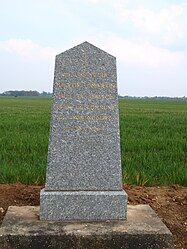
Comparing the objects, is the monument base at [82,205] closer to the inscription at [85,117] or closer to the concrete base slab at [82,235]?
the concrete base slab at [82,235]

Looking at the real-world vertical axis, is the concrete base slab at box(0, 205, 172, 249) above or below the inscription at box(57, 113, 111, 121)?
below

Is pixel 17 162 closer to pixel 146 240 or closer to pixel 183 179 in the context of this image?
Answer: pixel 183 179

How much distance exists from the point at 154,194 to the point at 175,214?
799mm

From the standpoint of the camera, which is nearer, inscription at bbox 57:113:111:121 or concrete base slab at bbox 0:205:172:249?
concrete base slab at bbox 0:205:172:249

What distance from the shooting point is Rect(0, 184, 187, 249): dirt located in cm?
543

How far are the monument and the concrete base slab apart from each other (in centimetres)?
5

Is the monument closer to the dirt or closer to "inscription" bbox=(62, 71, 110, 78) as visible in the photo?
"inscription" bbox=(62, 71, 110, 78)

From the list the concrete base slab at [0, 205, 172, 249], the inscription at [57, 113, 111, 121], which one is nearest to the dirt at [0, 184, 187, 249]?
the concrete base slab at [0, 205, 172, 249]

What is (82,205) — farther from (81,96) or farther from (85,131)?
(81,96)

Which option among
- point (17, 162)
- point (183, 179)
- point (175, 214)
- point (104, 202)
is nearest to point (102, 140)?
point (104, 202)

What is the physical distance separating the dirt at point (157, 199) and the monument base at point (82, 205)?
0.73 m

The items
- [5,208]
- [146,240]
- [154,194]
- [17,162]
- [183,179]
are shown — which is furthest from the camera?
[17,162]

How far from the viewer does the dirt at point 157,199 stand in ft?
17.8

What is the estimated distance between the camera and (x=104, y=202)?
5020 millimetres
